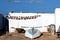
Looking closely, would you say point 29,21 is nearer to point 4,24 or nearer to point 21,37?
point 21,37

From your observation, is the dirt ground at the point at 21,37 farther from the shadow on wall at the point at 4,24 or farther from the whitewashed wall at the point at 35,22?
the shadow on wall at the point at 4,24

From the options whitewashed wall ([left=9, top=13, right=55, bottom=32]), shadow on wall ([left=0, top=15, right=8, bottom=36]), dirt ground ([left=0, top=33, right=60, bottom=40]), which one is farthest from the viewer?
shadow on wall ([left=0, top=15, right=8, bottom=36])

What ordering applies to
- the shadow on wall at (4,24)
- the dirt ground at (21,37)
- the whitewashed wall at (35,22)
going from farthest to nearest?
the shadow on wall at (4,24) → the whitewashed wall at (35,22) → the dirt ground at (21,37)

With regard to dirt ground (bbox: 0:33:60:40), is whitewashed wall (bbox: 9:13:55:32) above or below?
above

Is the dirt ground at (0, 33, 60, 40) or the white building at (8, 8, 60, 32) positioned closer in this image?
the dirt ground at (0, 33, 60, 40)

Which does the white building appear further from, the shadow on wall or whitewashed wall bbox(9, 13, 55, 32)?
the shadow on wall

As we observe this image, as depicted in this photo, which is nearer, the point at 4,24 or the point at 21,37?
the point at 21,37

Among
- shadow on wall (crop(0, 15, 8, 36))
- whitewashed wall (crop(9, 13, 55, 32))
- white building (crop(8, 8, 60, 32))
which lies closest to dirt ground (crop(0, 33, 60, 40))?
whitewashed wall (crop(9, 13, 55, 32))

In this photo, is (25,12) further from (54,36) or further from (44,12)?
(54,36)

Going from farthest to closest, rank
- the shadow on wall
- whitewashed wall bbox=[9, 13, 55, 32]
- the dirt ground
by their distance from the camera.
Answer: the shadow on wall → whitewashed wall bbox=[9, 13, 55, 32] → the dirt ground

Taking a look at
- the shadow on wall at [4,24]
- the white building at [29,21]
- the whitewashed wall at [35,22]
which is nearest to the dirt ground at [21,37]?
the whitewashed wall at [35,22]

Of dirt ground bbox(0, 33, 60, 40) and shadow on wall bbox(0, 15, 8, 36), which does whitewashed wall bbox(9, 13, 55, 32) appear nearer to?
shadow on wall bbox(0, 15, 8, 36)

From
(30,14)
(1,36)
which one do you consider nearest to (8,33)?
(1,36)

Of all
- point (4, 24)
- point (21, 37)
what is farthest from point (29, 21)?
point (4, 24)
